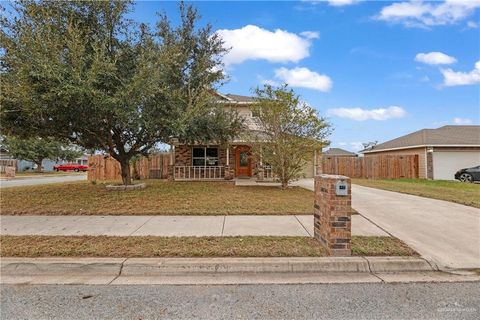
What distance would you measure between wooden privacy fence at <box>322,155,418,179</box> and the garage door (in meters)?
1.31

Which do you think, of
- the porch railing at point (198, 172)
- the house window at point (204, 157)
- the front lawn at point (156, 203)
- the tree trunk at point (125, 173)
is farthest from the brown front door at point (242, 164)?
the front lawn at point (156, 203)

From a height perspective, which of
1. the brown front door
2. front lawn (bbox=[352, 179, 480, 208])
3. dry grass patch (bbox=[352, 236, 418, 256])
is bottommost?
dry grass patch (bbox=[352, 236, 418, 256])

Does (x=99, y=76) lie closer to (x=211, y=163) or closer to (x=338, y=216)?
(x=338, y=216)

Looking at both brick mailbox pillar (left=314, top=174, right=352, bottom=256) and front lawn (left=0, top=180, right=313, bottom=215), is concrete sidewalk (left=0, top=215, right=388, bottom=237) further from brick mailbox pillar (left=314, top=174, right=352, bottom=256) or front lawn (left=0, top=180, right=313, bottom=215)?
brick mailbox pillar (left=314, top=174, right=352, bottom=256)

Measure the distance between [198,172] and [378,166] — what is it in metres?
13.3

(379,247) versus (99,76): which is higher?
(99,76)

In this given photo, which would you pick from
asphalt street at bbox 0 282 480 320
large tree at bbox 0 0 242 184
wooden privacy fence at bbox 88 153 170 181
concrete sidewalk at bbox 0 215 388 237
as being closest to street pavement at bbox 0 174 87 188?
wooden privacy fence at bbox 88 153 170 181

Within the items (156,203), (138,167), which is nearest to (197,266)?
(156,203)

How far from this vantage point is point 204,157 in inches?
722

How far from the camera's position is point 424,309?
3.10m

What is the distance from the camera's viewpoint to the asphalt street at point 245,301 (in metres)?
3.02

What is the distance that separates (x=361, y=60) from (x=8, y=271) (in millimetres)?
15677

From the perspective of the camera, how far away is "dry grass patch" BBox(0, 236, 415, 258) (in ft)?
14.8

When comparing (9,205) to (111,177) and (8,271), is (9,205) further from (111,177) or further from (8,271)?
(111,177)
